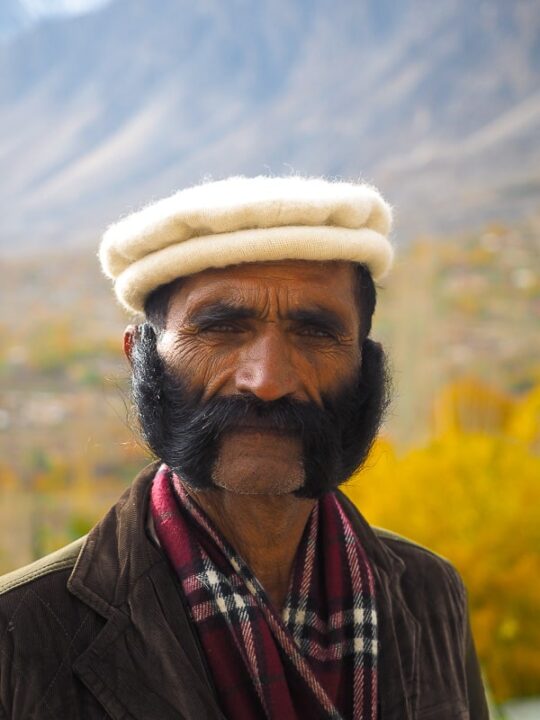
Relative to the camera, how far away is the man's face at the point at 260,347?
1659 millimetres

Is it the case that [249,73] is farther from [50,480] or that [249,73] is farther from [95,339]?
[50,480]

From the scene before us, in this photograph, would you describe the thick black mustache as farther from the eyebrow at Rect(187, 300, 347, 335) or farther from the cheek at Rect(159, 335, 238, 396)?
the eyebrow at Rect(187, 300, 347, 335)

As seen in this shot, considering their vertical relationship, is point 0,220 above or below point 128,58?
below

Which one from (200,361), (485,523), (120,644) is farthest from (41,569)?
(485,523)

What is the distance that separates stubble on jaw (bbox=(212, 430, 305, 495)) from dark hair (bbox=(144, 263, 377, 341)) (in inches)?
13.2

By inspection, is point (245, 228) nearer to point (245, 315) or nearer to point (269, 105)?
point (245, 315)

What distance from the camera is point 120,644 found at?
4.98 ft

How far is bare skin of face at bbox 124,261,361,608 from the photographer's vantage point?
5.46 ft

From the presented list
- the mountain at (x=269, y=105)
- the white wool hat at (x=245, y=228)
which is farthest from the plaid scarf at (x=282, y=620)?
the mountain at (x=269, y=105)

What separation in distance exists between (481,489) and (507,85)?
18482 millimetres

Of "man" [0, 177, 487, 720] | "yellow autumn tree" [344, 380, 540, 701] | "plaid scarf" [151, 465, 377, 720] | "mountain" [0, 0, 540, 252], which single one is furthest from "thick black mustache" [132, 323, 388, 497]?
"mountain" [0, 0, 540, 252]

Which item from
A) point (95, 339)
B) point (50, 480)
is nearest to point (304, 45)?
point (95, 339)

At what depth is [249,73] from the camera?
96.8 ft

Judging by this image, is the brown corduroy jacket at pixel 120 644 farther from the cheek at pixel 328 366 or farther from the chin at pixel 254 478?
the cheek at pixel 328 366
